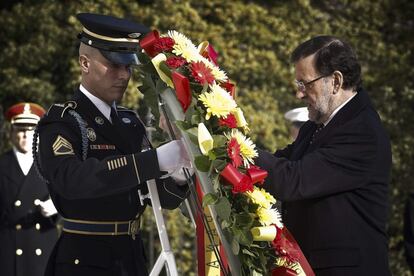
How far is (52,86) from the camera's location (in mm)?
11859

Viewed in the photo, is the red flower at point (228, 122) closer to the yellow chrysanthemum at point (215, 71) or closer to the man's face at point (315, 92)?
the yellow chrysanthemum at point (215, 71)

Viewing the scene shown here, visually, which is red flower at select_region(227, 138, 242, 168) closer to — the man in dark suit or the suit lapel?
the man in dark suit

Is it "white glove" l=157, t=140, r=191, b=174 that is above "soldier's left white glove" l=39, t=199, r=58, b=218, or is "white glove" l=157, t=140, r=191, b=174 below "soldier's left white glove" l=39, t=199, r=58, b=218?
above

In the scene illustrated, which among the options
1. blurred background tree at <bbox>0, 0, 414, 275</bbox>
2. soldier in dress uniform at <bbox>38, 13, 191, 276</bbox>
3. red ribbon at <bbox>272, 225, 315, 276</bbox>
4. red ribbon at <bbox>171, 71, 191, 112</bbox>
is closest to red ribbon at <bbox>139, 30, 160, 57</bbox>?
red ribbon at <bbox>171, 71, 191, 112</bbox>

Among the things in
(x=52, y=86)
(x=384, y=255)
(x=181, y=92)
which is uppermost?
(x=181, y=92)

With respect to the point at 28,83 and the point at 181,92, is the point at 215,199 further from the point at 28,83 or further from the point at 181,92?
the point at 28,83

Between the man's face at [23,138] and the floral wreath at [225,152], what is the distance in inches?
156

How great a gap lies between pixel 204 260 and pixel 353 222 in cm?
88

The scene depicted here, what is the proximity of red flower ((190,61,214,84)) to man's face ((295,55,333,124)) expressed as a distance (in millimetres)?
668

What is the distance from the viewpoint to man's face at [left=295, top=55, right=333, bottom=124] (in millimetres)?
4684

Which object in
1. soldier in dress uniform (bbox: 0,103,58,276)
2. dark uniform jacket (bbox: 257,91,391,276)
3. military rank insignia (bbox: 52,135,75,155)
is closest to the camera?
military rank insignia (bbox: 52,135,75,155)

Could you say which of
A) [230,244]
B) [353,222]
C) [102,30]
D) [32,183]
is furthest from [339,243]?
[32,183]

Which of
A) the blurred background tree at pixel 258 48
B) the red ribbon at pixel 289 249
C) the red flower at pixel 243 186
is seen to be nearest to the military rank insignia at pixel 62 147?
the red flower at pixel 243 186

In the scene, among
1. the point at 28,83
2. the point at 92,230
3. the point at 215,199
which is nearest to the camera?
the point at 215,199
